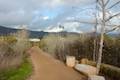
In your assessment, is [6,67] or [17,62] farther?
[17,62]

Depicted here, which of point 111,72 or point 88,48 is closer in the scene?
point 111,72

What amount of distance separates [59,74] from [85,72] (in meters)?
2.01

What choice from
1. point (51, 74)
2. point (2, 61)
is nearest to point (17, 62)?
point (2, 61)

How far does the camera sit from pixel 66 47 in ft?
144

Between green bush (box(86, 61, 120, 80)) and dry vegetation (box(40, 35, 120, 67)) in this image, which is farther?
dry vegetation (box(40, 35, 120, 67))

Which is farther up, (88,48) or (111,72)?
(88,48)

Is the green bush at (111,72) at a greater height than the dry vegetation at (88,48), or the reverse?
the dry vegetation at (88,48)

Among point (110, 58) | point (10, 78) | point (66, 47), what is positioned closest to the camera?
point (10, 78)

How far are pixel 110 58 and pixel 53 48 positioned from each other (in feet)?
70.7

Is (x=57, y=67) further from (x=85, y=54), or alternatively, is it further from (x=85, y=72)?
(x=85, y=54)

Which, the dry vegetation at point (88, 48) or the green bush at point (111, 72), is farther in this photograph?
the dry vegetation at point (88, 48)

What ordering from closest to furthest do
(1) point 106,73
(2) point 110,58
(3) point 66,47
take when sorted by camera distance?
(1) point 106,73
(2) point 110,58
(3) point 66,47

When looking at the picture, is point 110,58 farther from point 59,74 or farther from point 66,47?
point 66,47

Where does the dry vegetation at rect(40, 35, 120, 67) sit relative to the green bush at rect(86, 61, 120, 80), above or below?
above
